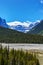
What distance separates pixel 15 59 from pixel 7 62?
1252mm

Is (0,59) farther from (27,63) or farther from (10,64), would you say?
(27,63)

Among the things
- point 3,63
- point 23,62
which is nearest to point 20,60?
point 23,62

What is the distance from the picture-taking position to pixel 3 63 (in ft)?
122

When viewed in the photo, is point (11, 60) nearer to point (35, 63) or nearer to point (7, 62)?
point (7, 62)

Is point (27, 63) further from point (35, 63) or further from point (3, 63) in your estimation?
point (3, 63)

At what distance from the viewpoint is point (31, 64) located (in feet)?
121

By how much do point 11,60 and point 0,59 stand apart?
1794mm

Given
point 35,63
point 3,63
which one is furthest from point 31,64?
point 3,63

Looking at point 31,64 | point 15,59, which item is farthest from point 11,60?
point 31,64

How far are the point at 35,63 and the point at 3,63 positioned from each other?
4.58 metres

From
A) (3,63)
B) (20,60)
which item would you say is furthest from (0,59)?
(20,60)

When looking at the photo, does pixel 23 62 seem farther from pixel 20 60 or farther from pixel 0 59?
pixel 0 59

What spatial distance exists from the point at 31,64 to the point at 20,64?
161 cm

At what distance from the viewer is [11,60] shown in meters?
38.0
